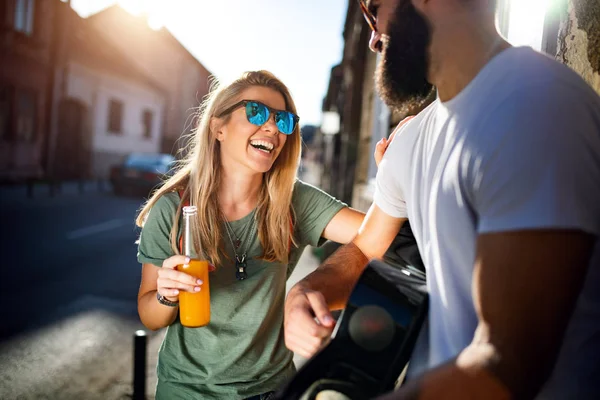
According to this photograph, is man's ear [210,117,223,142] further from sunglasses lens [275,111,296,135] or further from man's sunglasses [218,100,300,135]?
sunglasses lens [275,111,296,135]

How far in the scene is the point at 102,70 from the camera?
79.9 feet

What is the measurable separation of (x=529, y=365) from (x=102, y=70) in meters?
26.3

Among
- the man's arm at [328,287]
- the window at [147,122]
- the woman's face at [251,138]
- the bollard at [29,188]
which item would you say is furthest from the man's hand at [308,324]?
the window at [147,122]

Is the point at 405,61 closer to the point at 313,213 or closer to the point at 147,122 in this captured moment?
the point at 313,213

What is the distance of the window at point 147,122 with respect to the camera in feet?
100

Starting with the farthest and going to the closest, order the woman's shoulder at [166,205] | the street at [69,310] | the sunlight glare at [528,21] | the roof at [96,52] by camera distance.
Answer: the roof at [96,52] < the street at [69,310] < the woman's shoulder at [166,205] < the sunlight glare at [528,21]

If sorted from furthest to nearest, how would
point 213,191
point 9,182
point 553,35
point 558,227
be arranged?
1. point 9,182
2. point 213,191
3. point 553,35
4. point 558,227

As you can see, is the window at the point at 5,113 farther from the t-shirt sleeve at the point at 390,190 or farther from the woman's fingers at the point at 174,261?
the t-shirt sleeve at the point at 390,190

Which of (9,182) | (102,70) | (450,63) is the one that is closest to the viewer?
(450,63)

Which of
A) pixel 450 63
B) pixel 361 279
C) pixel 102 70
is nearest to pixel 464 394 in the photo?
pixel 361 279

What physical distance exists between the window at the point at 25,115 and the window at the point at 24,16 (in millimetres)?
2292

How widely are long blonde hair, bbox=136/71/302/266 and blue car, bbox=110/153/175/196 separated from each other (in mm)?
15581

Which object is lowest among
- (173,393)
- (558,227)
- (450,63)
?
(173,393)

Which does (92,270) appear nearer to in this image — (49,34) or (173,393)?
(173,393)
